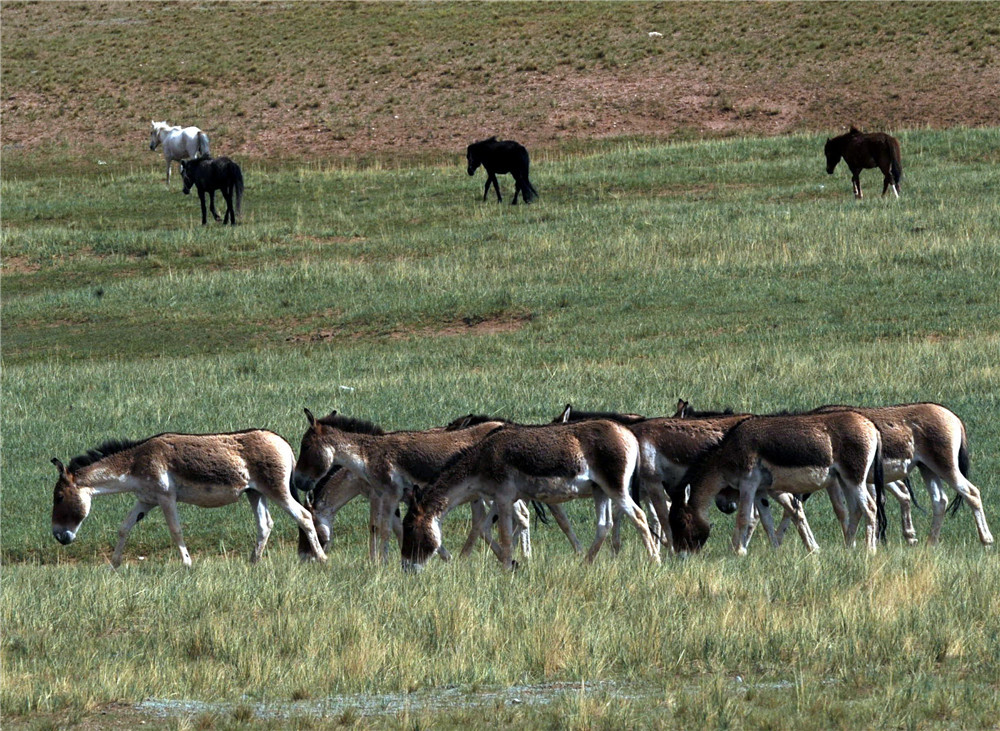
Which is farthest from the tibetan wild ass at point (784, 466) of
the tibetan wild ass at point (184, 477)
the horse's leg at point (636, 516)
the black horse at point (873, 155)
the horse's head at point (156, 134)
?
the horse's head at point (156, 134)

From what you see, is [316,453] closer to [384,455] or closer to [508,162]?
[384,455]

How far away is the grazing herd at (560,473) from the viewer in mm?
12602

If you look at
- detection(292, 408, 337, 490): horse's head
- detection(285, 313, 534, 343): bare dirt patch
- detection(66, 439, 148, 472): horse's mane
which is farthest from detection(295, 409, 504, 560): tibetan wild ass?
detection(285, 313, 534, 343): bare dirt patch

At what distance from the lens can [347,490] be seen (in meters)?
14.7

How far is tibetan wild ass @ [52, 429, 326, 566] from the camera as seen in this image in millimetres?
13703

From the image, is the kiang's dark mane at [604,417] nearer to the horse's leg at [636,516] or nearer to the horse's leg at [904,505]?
the horse's leg at [636,516]

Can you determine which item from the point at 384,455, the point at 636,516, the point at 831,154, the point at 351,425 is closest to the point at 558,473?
the point at 636,516

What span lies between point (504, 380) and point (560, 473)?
1091cm

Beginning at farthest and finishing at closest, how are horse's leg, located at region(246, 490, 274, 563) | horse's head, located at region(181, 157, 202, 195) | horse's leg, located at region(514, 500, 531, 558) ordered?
1. horse's head, located at region(181, 157, 202, 195)
2. horse's leg, located at region(246, 490, 274, 563)
3. horse's leg, located at region(514, 500, 531, 558)

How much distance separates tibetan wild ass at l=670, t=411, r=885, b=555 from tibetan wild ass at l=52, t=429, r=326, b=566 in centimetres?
347

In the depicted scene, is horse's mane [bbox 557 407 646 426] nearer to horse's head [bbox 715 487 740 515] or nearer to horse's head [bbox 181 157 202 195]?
horse's head [bbox 715 487 740 515]

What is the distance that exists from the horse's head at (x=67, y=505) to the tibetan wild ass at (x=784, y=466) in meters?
5.68

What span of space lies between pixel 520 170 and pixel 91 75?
35692 millimetres

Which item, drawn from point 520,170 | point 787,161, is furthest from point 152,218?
point 787,161
